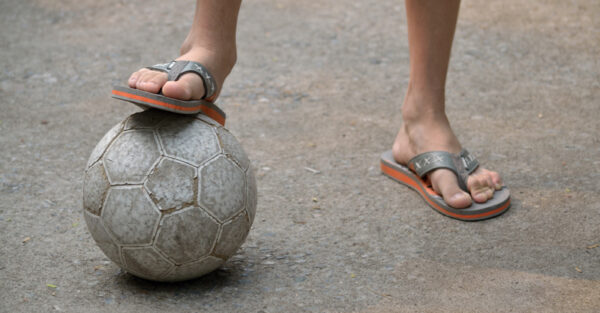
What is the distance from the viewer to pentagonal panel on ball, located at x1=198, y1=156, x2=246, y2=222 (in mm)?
2404

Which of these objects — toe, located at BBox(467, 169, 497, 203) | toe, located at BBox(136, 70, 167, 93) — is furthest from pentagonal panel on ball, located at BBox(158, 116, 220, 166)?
toe, located at BBox(467, 169, 497, 203)

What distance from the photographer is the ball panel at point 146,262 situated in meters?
2.38

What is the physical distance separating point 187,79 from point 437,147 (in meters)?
1.38

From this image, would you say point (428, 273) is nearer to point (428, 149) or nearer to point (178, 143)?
point (428, 149)

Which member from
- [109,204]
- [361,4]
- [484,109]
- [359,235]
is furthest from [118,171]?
[361,4]

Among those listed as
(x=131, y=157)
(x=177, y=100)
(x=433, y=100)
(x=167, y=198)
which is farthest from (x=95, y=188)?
(x=433, y=100)

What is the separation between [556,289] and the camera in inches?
102

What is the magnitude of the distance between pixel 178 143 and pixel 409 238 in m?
1.15

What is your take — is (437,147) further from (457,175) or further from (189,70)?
(189,70)

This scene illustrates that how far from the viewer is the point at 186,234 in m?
2.38

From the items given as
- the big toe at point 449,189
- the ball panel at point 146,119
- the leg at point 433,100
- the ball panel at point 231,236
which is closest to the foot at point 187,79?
the ball panel at point 146,119

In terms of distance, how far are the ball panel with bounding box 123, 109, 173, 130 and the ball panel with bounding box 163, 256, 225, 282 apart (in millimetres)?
519

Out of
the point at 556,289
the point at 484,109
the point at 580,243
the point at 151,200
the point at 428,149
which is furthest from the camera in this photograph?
the point at 484,109

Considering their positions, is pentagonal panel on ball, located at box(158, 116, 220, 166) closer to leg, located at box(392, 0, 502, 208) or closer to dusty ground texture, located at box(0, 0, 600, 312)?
dusty ground texture, located at box(0, 0, 600, 312)
